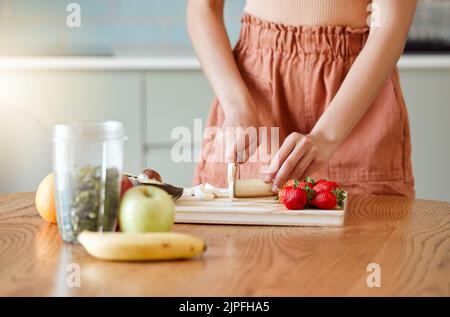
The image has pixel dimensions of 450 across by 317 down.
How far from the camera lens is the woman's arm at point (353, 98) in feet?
4.71

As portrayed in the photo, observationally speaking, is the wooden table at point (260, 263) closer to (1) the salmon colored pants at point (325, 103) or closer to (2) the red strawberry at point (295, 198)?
(2) the red strawberry at point (295, 198)

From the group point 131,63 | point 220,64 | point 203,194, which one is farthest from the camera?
point 131,63

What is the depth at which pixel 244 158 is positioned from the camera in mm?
1503

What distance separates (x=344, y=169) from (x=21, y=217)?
70cm

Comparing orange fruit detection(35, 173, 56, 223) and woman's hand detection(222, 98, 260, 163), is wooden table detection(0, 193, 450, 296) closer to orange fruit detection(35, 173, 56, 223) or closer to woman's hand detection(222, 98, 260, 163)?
orange fruit detection(35, 173, 56, 223)

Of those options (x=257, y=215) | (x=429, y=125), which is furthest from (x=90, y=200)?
(x=429, y=125)

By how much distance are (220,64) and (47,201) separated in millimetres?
580

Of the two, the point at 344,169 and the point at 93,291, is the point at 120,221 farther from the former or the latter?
the point at 344,169

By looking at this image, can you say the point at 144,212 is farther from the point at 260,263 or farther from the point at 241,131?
the point at 241,131

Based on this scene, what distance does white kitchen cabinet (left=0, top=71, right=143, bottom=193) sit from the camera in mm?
3000

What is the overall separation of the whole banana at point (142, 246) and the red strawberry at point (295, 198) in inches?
12.2

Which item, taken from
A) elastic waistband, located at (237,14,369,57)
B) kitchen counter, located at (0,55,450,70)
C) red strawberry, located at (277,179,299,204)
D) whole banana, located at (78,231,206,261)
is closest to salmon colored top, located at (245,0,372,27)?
elastic waistband, located at (237,14,369,57)

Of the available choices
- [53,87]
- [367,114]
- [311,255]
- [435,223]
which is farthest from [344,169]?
[53,87]

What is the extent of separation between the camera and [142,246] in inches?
38.6
